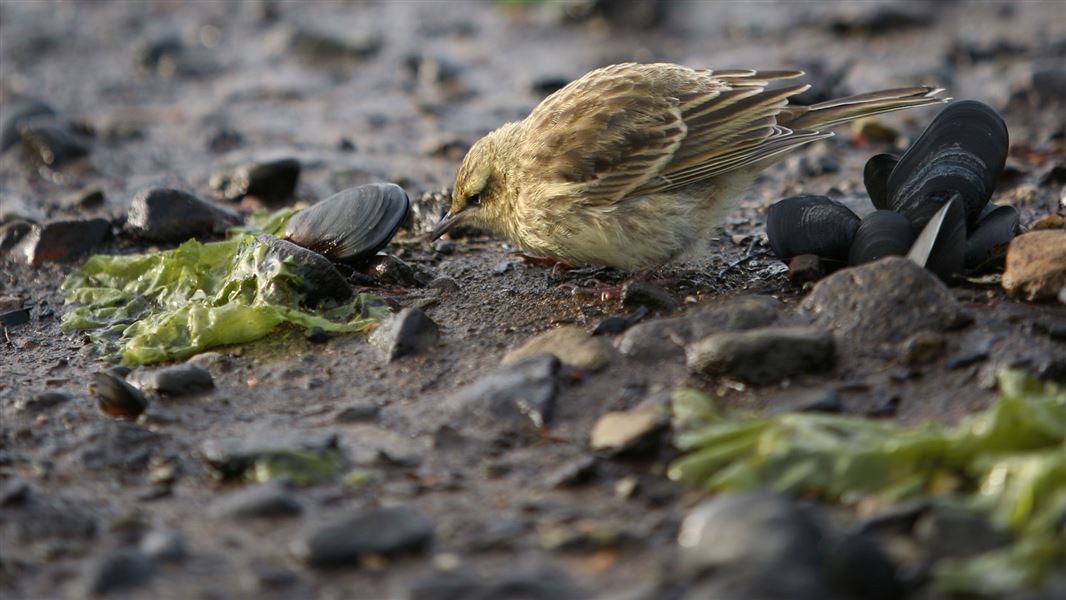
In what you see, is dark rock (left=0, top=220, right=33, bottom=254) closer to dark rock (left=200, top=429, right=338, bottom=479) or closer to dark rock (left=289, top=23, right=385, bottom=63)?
dark rock (left=200, top=429, right=338, bottom=479)

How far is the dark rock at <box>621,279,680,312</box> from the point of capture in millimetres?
6496

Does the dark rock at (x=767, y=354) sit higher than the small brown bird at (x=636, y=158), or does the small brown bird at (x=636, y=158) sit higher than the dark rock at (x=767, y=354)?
the small brown bird at (x=636, y=158)

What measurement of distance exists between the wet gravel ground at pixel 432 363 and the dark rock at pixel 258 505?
15 millimetres

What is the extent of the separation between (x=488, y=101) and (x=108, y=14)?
695cm

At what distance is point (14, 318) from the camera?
290 inches

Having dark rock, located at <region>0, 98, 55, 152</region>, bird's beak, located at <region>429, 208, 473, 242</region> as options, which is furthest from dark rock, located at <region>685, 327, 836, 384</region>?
dark rock, located at <region>0, 98, 55, 152</region>

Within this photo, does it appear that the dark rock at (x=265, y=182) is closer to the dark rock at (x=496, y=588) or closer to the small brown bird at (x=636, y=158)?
the small brown bird at (x=636, y=158)

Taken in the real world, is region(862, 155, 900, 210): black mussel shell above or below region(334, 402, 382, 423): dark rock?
above

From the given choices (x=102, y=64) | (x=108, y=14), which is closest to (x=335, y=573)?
(x=102, y=64)

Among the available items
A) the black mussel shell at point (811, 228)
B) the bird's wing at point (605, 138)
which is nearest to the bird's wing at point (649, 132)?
the bird's wing at point (605, 138)

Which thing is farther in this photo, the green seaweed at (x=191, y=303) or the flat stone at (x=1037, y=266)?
the green seaweed at (x=191, y=303)

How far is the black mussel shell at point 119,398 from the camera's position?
5758 millimetres

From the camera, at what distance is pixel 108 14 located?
16.6m

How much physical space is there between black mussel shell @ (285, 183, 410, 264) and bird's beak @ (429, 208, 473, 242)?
16.2 inches
